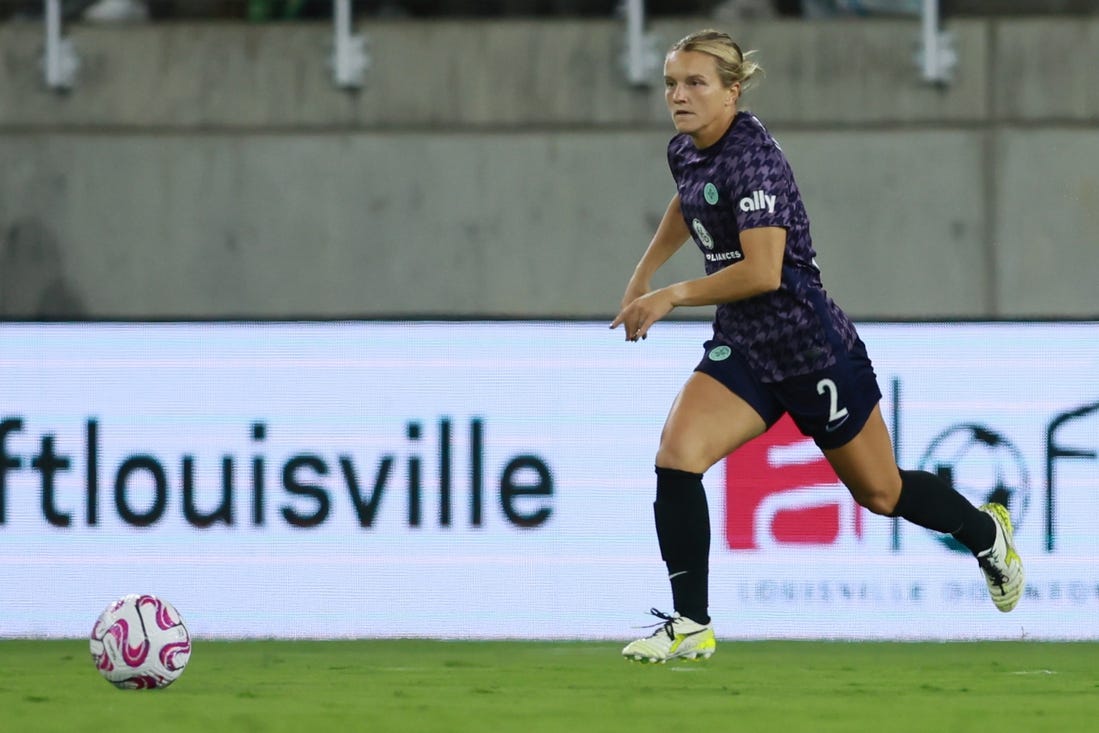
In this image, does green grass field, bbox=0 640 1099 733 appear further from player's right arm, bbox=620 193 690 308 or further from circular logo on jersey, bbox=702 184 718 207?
circular logo on jersey, bbox=702 184 718 207

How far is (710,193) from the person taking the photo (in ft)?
16.5

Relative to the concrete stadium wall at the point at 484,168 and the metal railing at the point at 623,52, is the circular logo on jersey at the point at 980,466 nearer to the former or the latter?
the concrete stadium wall at the point at 484,168

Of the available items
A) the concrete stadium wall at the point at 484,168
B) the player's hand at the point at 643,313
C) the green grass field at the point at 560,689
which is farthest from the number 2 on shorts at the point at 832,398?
the concrete stadium wall at the point at 484,168

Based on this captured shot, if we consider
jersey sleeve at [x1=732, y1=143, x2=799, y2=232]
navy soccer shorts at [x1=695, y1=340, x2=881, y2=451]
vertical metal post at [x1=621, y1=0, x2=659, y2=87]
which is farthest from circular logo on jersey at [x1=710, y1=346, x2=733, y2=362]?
vertical metal post at [x1=621, y1=0, x2=659, y2=87]

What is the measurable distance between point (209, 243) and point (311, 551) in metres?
3.29

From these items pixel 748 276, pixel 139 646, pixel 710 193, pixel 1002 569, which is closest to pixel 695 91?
pixel 710 193

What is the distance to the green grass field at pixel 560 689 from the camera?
14.3 feet

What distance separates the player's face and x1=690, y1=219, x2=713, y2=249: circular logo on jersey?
9.7 inches

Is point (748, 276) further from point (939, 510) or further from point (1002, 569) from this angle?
point (1002, 569)

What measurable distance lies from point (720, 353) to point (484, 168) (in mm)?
4899

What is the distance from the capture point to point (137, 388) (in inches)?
282

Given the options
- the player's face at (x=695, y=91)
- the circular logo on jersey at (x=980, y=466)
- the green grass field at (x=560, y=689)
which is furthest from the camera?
the circular logo on jersey at (x=980, y=466)

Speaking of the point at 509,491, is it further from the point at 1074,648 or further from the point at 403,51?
the point at 403,51

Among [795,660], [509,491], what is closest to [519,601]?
[509,491]
